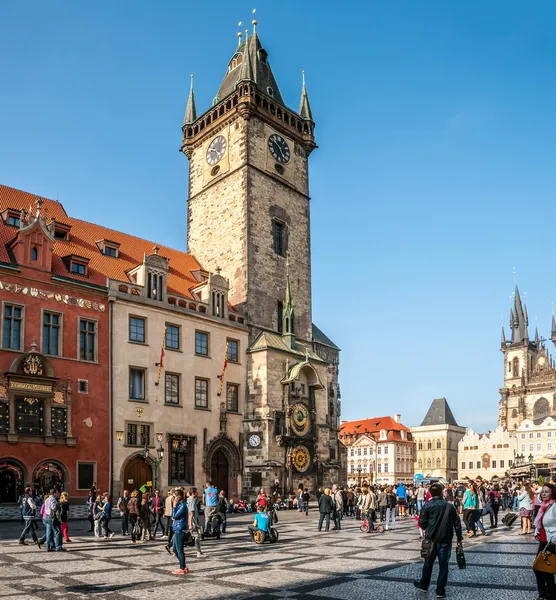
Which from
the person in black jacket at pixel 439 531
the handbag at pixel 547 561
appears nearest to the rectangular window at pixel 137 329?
the person in black jacket at pixel 439 531

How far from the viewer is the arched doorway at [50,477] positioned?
28.7m

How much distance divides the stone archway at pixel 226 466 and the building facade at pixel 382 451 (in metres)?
79.3

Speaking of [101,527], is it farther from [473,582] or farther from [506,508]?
[506,508]

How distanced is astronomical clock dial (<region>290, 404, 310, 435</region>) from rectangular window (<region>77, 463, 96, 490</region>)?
12.7 metres

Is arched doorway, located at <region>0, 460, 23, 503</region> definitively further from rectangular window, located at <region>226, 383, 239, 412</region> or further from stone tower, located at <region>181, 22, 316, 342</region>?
stone tower, located at <region>181, 22, 316, 342</region>

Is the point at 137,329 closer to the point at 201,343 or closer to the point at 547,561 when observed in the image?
the point at 201,343

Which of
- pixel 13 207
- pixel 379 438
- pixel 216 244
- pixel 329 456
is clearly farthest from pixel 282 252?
pixel 379 438

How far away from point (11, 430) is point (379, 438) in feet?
321

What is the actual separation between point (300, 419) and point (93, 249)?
50.8ft

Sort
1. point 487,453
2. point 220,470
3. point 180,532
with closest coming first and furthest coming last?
point 180,532, point 220,470, point 487,453

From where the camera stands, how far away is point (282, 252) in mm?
44531

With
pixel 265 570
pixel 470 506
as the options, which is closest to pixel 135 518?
pixel 265 570

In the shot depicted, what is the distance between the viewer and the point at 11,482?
28.2m

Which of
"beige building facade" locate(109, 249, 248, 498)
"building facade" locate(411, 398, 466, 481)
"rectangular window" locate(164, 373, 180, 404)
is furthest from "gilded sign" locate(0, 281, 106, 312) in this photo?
"building facade" locate(411, 398, 466, 481)
